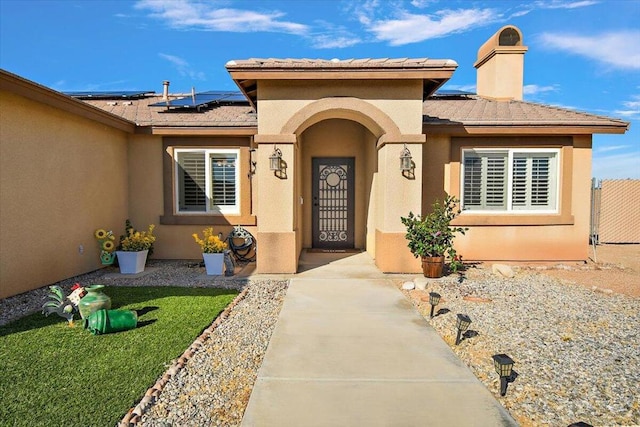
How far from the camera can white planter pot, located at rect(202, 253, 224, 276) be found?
7922 millimetres

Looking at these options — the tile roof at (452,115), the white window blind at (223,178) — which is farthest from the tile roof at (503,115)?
the white window blind at (223,178)

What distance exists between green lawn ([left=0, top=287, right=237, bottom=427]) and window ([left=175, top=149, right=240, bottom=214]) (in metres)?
4.09

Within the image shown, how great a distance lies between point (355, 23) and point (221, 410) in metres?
11.8

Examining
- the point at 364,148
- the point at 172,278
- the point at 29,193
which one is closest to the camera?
the point at 29,193

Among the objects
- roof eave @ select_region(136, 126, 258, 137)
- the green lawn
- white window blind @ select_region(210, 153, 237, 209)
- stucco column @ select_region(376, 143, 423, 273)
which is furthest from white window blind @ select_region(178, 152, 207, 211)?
stucco column @ select_region(376, 143, 423, 273)

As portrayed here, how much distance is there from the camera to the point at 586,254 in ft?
30.5

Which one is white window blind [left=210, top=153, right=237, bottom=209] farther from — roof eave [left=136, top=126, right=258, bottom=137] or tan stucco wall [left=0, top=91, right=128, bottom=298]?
tan stucco wall [left=0, top=91, right=128, bottom=298]

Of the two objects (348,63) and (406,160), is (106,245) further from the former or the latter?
(406,160)

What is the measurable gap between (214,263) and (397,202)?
4147mm

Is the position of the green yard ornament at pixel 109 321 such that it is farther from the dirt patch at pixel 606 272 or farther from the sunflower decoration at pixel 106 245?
the dirt patch at pixel 606 272

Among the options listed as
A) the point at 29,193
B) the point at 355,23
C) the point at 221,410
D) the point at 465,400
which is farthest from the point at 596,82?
the point at 29,193

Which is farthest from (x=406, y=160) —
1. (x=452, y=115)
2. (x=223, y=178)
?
(x=223, y=178)

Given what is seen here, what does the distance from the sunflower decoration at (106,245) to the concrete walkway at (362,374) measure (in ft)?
16.3

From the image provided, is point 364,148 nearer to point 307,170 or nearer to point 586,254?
point 307,170
